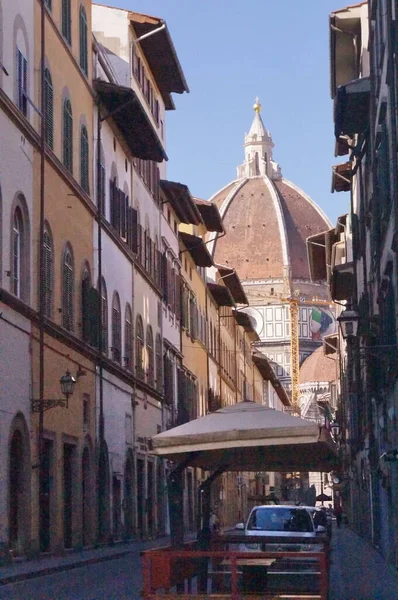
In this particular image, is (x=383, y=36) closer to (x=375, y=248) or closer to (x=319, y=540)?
(x=375, y=248)

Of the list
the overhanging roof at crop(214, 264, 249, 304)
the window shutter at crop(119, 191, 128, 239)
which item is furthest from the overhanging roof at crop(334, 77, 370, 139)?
the overhanging roof at crop(214, 264, 249, 304)

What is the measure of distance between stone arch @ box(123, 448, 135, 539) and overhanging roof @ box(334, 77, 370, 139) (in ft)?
48.3

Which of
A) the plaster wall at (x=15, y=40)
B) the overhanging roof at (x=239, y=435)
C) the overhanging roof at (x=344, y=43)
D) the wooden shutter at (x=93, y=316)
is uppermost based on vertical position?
the overhanging roof at (x=344, y=43)

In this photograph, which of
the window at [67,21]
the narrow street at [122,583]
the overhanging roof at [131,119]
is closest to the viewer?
the narrow street at [122,583]

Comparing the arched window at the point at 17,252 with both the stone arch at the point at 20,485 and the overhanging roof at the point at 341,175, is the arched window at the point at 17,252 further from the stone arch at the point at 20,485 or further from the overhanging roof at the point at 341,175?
the overhanging roof at the point at 341,175

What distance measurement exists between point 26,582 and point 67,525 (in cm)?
1010

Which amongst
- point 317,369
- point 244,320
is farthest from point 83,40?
point 317,369

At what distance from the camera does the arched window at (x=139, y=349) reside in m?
42.8

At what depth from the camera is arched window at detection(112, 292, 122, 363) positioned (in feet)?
126

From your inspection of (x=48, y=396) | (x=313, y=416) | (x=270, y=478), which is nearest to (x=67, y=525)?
(x=48, y=396)

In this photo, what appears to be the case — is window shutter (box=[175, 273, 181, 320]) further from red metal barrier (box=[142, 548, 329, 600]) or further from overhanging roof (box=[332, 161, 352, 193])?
red metal barrier (box=[142, 548, 329, 600])

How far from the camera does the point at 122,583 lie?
70.7 ft

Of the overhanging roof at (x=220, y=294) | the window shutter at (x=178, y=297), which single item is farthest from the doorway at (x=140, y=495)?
the overhanging roof at (x=220, y=294)

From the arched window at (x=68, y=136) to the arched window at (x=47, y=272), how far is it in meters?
2.79
